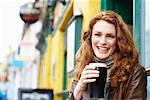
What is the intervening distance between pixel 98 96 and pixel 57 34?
384 inches

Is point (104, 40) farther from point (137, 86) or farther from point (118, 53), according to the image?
point (137, 86)

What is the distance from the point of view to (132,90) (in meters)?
2.11

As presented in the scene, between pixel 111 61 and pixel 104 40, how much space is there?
0.11m

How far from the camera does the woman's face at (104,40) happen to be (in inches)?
85.7

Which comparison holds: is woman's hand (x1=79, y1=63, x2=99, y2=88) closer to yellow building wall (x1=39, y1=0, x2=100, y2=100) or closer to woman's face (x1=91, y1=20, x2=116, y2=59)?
woman's face (x1=91, y1=20, x2=116, y2=59)

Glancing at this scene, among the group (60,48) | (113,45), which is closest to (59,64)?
(60,48)

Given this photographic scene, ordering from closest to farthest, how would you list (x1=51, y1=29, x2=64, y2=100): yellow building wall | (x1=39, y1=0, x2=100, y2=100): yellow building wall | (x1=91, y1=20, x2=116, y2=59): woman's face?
(x1=91, y1=20, x2=116, y2=59): woman's face
(x1=39, y1=0, x2=100, y2=100): yellow building wall
(x1=51, y1=29, x2=64, y2=100): yellow building wall

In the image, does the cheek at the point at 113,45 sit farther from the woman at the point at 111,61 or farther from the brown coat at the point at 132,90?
the brown coat at the point at 132,90

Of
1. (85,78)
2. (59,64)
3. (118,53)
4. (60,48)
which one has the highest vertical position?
(118,53)

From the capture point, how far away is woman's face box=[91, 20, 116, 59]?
2.18 meters

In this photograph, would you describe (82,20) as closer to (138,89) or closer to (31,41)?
(138,89)

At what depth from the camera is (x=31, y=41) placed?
1769cm

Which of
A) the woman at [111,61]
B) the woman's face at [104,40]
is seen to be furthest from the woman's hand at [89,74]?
the woman's face at [104,40]

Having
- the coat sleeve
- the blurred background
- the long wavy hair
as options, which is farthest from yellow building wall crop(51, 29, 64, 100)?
the coat sleeve
